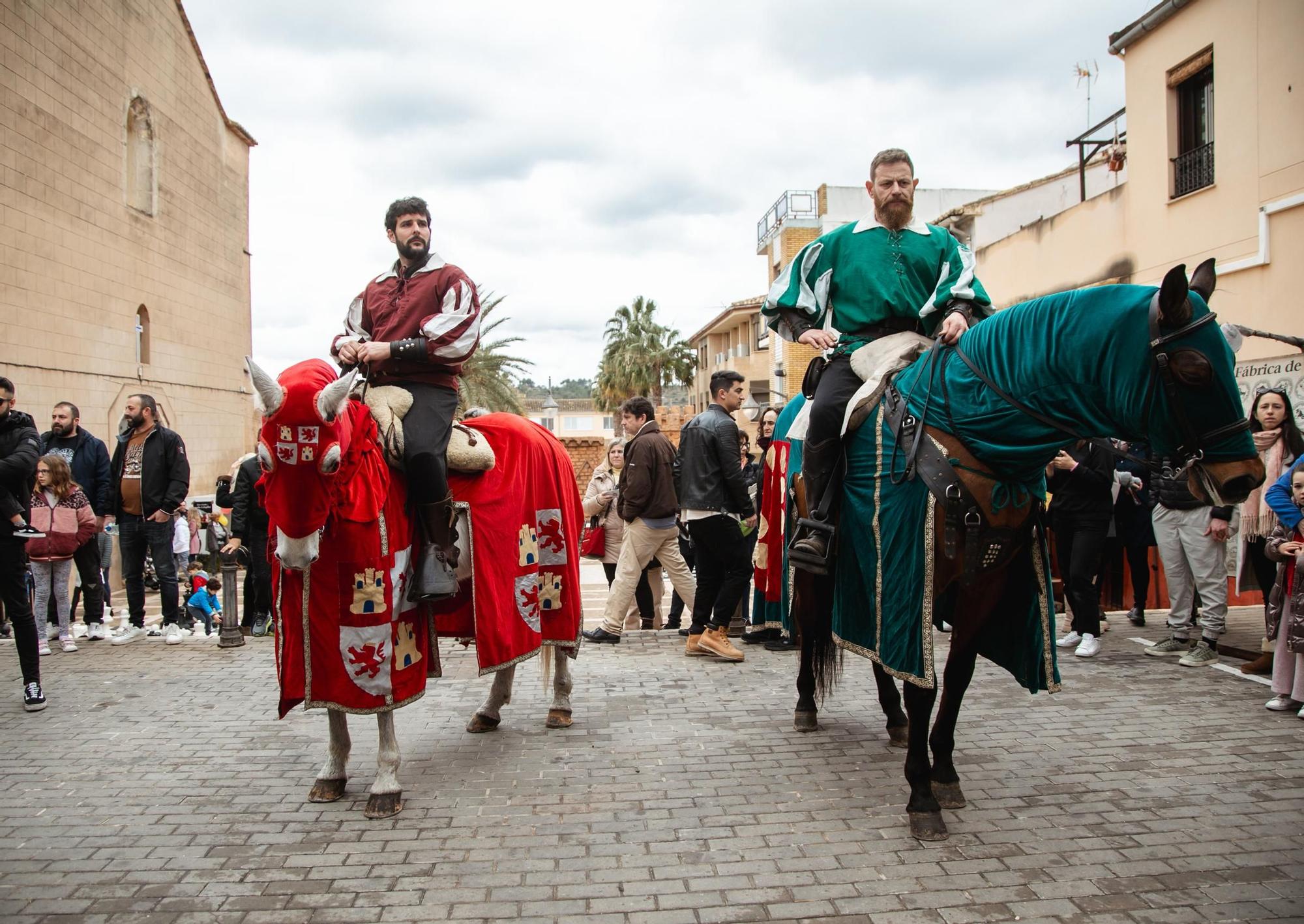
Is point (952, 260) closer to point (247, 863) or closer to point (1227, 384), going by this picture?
point (1227, 384)

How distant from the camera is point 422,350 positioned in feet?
14.3

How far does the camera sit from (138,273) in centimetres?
1773

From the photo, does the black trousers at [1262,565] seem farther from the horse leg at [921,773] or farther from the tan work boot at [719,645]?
the horse leg at [921,773]

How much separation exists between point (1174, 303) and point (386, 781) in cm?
389

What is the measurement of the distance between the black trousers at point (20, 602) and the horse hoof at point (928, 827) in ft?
18.5

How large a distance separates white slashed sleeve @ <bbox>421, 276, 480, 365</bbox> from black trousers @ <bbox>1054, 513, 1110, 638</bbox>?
5264mm

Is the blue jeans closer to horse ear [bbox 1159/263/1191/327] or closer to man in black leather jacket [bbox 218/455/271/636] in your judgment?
man in black leather jacket [bbox 218/455/271/636]

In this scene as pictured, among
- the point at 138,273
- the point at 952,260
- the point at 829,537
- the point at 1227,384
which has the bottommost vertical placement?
the point at 829,537

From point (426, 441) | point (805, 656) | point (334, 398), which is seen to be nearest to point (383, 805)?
point (426, 441)

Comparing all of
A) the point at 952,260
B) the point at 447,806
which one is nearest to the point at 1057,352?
the point at 952,260

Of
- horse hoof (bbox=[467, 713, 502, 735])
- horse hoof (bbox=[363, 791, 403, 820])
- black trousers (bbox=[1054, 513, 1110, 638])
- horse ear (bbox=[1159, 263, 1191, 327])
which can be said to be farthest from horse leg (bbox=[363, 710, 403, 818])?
black trousers (bbox=[1054, 513, 1110, 638])

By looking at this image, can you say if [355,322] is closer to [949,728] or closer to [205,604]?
[949,728]

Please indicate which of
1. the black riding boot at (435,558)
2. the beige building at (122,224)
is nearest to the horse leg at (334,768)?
the black riding boot at (435,558)

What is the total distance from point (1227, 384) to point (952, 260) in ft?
5.73
